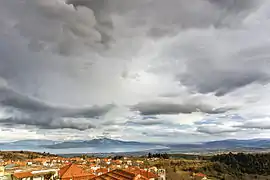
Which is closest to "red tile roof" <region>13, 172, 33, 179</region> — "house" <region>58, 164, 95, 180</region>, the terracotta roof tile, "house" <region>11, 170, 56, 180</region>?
"house" <region>11, 170, 56, 180</region>

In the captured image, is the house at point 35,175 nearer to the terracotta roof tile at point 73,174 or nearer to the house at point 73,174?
the house at point 73,174

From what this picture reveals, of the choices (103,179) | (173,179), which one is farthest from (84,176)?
(173,179)

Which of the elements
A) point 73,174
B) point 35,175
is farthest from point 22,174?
point 73,174

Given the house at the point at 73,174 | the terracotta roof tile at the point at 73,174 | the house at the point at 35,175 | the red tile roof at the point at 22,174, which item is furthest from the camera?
the terracotta roof tile at the point at 73,174

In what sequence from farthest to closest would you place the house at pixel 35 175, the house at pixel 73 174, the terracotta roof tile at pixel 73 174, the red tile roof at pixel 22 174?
the terracotta roof tile at pixel 73 174 < the house at pixel 73 174 < the house at pixel 35 175 < the red tile roof at pixel 22 174

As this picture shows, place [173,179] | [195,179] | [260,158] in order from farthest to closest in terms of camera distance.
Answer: [260,158] < [195,179] < [173,179]

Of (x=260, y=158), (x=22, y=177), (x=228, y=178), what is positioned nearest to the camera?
(x=22, y=177)

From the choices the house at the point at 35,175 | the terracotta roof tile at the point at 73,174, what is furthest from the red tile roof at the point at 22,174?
the terracotta roof tile at the point at 73,174

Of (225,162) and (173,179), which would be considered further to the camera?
(225,162)

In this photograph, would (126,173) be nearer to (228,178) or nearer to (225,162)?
(228,178)

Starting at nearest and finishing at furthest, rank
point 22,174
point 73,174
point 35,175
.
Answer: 1. point 22,174
2. point 35,175
3. point 73,174

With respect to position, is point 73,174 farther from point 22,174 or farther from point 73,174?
point 22,174
